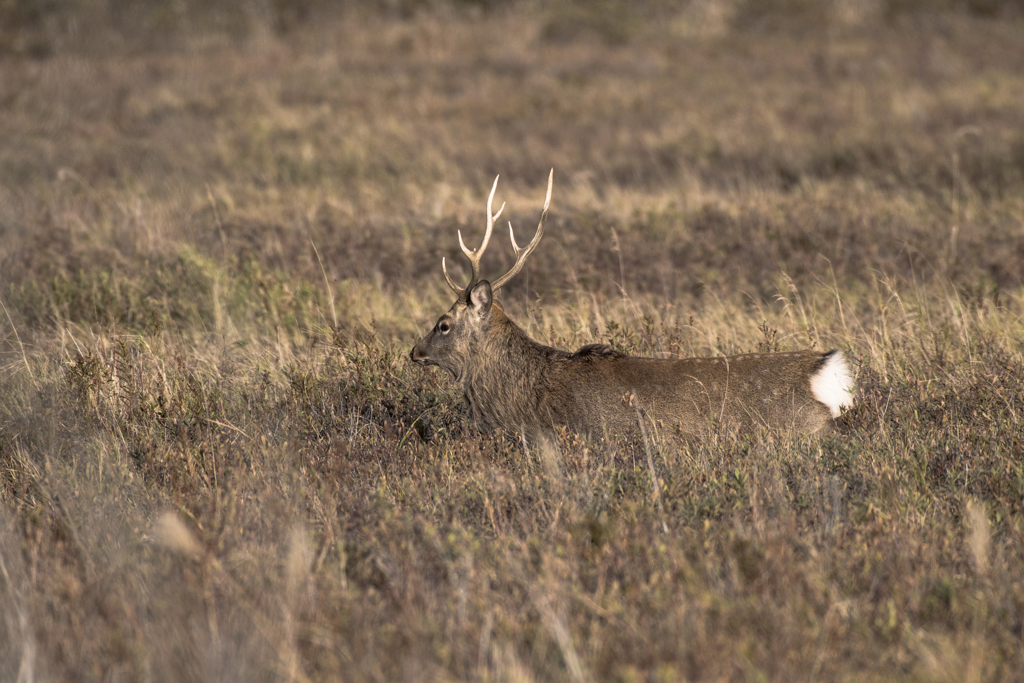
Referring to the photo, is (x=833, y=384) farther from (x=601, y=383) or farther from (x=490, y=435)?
(x=490, y=435)

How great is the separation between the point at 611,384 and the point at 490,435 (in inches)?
27.1

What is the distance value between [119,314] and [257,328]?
47.2 inches

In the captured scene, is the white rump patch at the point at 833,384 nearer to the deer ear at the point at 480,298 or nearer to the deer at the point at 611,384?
the deer at the point at 611,384

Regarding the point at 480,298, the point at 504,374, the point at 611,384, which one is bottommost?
the point at 504,374

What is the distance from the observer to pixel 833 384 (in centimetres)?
481

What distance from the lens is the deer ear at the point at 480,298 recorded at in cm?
540

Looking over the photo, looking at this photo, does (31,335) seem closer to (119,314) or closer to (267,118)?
(119,314)

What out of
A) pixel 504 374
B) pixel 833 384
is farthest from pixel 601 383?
pixel 833 384

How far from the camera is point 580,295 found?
24.8 feet

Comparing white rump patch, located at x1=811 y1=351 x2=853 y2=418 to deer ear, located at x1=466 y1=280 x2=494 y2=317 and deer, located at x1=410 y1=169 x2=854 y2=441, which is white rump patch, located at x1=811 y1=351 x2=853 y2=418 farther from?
deer ear, located at x1=466 y1=280 x2=494 y2=317

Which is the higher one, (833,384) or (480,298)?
(480,298)

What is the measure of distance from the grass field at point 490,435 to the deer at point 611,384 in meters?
0.19

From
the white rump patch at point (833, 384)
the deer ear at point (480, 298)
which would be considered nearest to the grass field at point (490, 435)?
the white rump patch at point (833, 384)

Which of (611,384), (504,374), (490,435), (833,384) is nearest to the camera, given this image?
(833,384)
